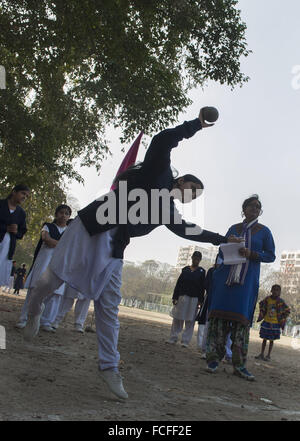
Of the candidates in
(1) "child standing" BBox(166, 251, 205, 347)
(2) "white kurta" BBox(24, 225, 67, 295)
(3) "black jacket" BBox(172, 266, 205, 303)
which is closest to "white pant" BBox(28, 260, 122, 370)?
(2) "white kurta" BBox(24, 225, 67, 295)

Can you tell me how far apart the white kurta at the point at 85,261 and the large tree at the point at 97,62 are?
20.3 ft

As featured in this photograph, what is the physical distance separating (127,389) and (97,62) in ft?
28.6

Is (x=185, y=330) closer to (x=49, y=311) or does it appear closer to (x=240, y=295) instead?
(x=49, y=311)

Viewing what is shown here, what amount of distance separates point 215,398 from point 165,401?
0.69 metres

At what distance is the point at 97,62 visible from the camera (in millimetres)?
11070

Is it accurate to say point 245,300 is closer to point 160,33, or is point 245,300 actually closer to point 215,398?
point 215,398

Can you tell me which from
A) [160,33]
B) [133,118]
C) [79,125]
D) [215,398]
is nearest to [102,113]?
[79,125]

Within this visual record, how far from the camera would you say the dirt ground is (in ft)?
10.3

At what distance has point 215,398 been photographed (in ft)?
14.1

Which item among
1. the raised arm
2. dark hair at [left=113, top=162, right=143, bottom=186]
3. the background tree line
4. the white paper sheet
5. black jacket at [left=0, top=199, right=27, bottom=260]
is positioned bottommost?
the white paper sheet

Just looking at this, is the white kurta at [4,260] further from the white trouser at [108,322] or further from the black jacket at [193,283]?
the black jacket at [193,283]

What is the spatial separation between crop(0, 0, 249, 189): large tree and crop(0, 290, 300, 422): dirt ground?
19.4 ft

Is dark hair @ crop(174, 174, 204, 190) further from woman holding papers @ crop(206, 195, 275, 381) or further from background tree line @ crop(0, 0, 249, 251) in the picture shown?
background tree line @ crop(0, 0, 249, 251)

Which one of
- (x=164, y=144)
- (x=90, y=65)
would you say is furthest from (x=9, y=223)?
(x=90, y=65)
